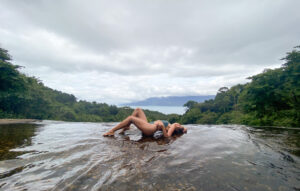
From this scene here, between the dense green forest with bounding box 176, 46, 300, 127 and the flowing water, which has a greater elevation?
the dense green forest with bounding box 176, 46, 300, 127

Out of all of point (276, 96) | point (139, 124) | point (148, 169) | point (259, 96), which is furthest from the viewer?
point (259, 96)

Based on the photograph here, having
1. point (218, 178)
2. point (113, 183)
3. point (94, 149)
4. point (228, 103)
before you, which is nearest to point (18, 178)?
point (113, 183)

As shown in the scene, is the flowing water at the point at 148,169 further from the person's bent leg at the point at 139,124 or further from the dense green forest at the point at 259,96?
the dense green forest at the point at 259,96

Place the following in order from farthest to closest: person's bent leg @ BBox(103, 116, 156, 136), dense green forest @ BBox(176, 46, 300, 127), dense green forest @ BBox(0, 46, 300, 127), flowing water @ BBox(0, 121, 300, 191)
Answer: dense green forest @ BBox(0, 46, 300, 127) < dense green forest @ BBox(176, 46, 300, 127) < person's bent leg @ BBox(103, 116, 156, 136) < flowing water @ BBox(0, 121, 300, 191)

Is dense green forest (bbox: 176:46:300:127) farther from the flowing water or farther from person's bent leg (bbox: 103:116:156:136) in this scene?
person's bent leg (bbox: 103:116:156:136)

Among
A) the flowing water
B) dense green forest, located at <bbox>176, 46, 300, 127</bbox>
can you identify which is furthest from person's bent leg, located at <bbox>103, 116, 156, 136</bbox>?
dense green forest, located at <bbox>176, 46, 300, 127</bbox>

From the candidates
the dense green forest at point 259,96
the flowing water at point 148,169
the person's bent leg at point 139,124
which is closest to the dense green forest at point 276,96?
the dense green forest at point 259,96

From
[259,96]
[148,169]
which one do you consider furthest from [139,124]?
[259,96]

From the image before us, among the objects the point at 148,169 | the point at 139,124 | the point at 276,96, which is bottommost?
the point at 148,169

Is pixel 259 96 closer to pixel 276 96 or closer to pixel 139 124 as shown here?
pixel 276 96

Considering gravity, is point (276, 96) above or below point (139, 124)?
above

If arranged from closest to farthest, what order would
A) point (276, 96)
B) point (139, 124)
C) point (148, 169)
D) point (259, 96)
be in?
point (148, 169), point (139, 124), point (276, 96), point (259, 96)

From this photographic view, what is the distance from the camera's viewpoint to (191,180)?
6.94 feet

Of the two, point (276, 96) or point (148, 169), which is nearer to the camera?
point (148, 169)
